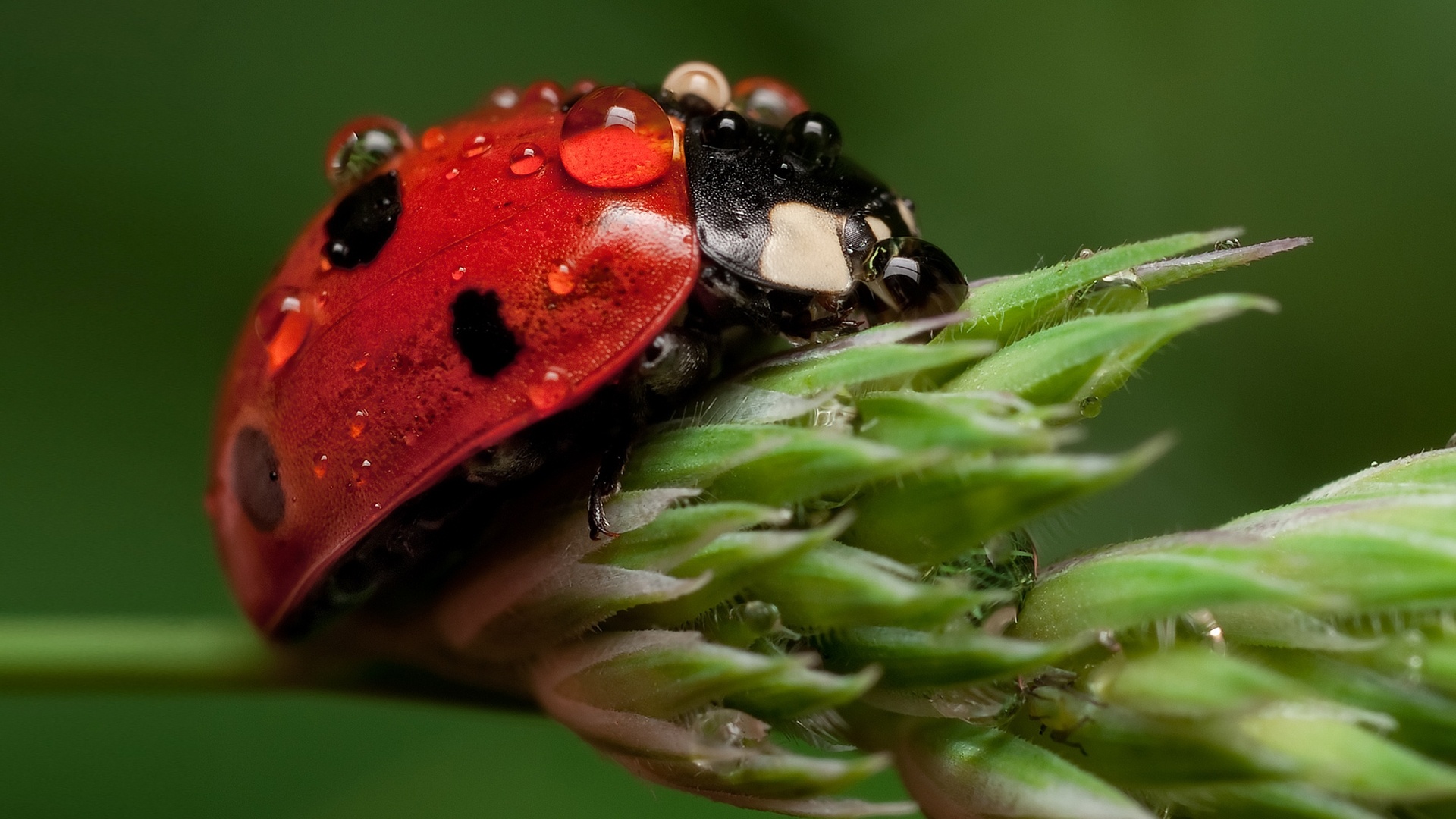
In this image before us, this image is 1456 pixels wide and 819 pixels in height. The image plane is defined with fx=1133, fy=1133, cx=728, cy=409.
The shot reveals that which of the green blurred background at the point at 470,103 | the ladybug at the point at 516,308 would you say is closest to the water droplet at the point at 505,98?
the ladybug at the point at 516,308

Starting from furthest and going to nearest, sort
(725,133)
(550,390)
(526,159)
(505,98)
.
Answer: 1. (505,98)
2. (725,133)
3. (526,159)
4. (550,390)

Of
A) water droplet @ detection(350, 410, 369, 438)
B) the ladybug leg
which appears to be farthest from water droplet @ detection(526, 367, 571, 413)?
water droplet @ detection(350, 410, 369, 438)

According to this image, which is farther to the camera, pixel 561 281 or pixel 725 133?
pixel 725 133

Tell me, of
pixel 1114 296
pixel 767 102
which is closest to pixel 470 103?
pixel 767 102

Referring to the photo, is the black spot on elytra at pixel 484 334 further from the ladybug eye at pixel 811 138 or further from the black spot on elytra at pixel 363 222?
the ladybug eye at pixel 811 138

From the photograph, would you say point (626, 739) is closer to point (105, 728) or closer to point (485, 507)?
point (485, 507)

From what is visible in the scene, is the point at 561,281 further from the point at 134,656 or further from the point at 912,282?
the point at 134,656

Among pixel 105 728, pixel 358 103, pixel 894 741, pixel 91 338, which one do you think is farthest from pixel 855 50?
pixel 105 728
